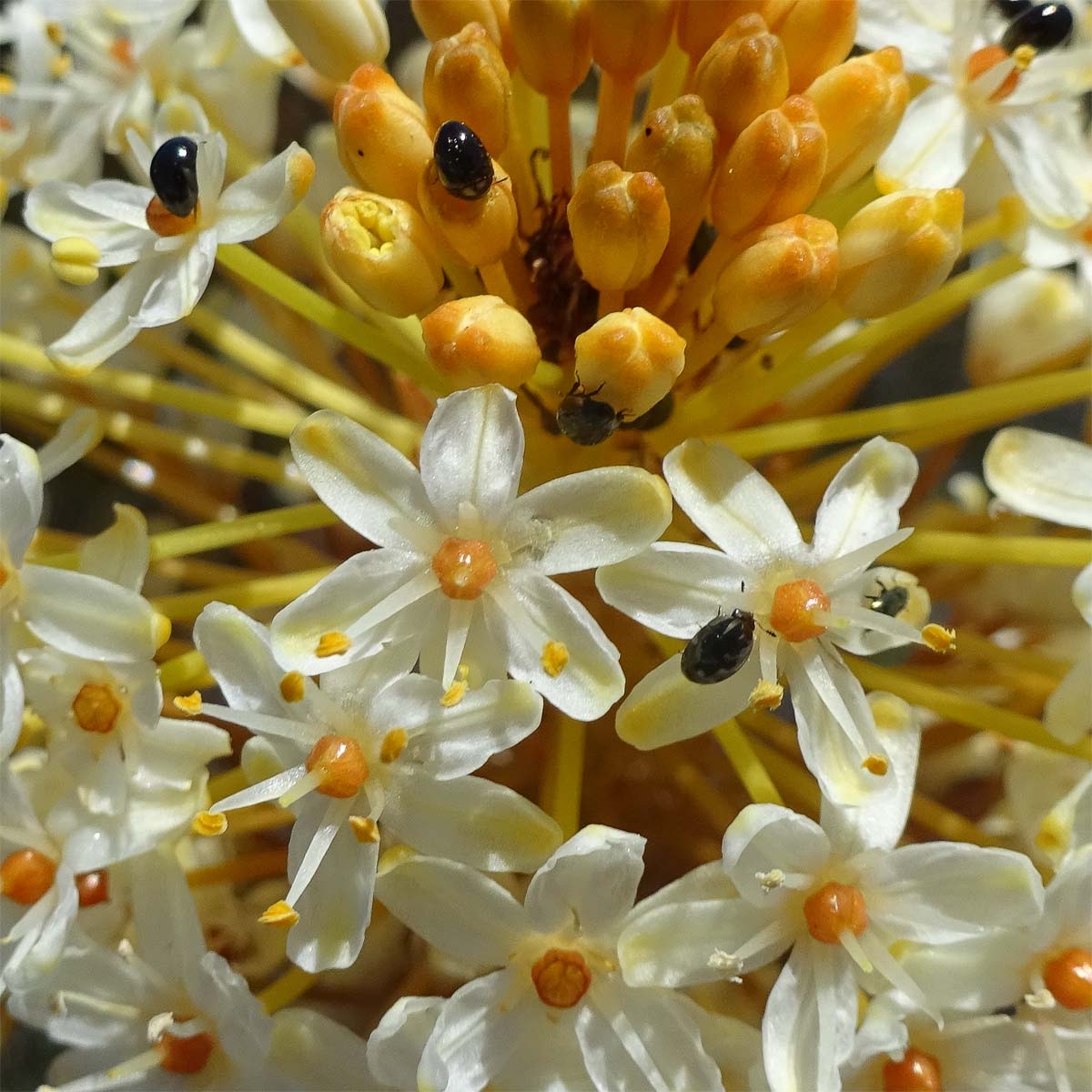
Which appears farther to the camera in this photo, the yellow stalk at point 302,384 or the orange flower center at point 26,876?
the yellow stalk at point 302,384

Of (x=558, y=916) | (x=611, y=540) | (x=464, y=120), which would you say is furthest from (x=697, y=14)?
(x=558, y=916)

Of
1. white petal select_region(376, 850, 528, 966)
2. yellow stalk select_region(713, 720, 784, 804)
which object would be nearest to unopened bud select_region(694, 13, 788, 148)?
yellow stalk select_region(713, 720, 784, 804)

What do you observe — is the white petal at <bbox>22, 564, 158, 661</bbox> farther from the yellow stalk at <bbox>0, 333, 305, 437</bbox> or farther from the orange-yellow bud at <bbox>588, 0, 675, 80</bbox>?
the orange-yellow bud at <bbox>588, 0, 675, 80</bbox>

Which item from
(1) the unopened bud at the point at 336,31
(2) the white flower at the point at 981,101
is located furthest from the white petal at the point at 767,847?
(1) the unopened bud at the point at 336,31

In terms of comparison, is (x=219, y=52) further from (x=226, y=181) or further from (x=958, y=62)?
(x=958, y=62)

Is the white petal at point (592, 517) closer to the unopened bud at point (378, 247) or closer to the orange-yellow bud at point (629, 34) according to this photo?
the unopened bud at point (378, 247)
